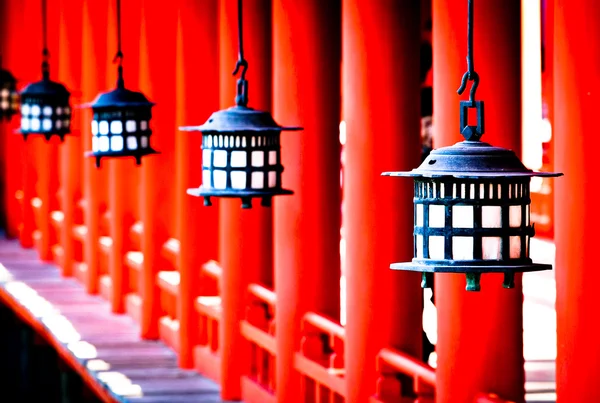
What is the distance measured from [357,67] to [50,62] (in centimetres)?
1028

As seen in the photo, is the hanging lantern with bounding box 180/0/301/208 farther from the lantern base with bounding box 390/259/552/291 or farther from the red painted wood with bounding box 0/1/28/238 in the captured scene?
the red painted wood with bounding box 0/1/28/238

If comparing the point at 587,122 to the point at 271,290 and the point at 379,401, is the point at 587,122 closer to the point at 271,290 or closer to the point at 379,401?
the point at 379,401

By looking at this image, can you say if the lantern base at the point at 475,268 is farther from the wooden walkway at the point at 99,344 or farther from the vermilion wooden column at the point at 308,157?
the wooden walkway at the point at 99,344

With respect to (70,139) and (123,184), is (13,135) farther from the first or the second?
(123,184)

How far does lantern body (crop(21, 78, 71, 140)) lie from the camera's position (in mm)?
11656

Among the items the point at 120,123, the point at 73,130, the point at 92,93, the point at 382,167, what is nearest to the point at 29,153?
the point at 73,130

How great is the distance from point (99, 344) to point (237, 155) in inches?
211

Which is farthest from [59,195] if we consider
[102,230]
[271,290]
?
[271,290]

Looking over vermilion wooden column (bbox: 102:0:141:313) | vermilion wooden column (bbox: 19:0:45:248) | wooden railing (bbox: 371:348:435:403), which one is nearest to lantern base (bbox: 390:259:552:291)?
wooden railing (bbox: 371:348:435:403)

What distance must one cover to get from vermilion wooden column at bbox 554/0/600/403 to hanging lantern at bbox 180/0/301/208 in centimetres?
152

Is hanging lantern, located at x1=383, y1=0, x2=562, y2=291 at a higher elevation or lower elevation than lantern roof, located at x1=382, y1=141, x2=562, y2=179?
lower

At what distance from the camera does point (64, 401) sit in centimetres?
1339

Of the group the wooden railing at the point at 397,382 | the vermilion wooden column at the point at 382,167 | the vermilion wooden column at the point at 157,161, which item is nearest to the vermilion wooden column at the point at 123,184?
the vermilion wooden column at the point at 157,161

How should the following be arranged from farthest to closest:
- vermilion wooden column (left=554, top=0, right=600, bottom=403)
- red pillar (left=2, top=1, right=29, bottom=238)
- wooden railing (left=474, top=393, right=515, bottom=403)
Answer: red pillar (left=2, top=1, right=29, bottom=238) < wooden railing (left=474, top=393, right=515, bottom=403) < vermilion wooden column (left=554, top=0, right=600, bottom=403)
